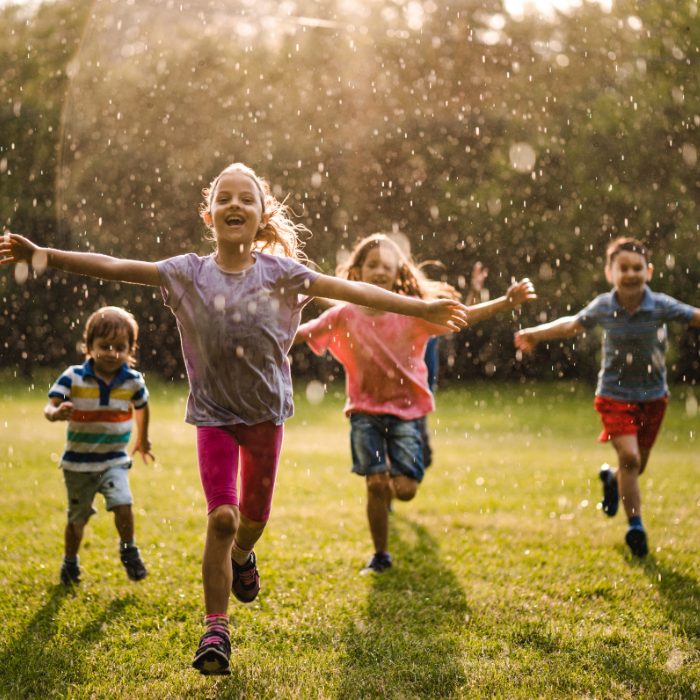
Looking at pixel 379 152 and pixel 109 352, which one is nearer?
pixel 109 352

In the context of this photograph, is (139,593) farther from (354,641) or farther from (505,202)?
(505,202)

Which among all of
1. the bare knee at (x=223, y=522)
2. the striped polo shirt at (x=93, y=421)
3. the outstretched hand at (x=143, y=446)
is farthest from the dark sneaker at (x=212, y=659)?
the outstretched hand at (x=143, y=446)

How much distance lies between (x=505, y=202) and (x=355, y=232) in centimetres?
416

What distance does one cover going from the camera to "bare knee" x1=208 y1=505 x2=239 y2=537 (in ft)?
9.49

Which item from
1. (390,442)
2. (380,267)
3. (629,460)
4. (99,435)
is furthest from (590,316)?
(99,435)

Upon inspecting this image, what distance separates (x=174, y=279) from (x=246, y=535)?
1.23m

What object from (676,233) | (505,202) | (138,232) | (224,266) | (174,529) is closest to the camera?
(224,266)

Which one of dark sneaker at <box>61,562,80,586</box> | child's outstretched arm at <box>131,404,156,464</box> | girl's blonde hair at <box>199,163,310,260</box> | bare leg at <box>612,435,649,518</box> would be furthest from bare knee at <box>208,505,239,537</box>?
bare leg at <box>612,435,649,518</box>

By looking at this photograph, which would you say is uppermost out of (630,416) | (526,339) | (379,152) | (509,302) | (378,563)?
(379,152)

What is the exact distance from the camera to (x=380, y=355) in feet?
14.7

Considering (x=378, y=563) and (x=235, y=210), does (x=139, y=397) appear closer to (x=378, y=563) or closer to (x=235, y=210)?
(x=235, y=210)

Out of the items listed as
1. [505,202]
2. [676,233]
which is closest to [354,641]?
[676,233]

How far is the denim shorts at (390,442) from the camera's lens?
14.4 ft

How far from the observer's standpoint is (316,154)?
19938 millimetres
